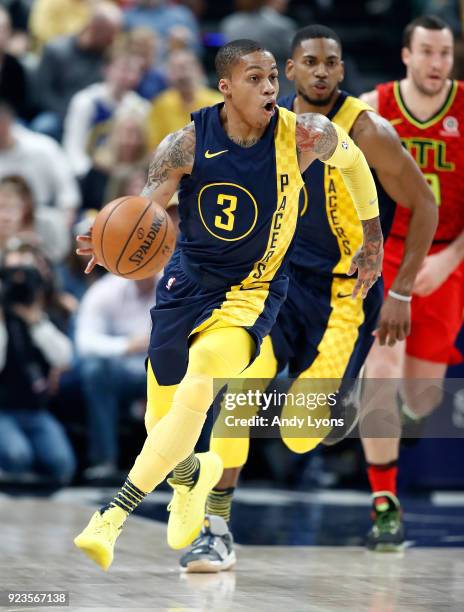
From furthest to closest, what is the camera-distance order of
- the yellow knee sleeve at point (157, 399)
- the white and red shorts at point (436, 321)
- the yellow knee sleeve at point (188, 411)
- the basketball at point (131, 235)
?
the white and red shorts at point (436, 321) < the yellow knee sleeve at point (157, 399) < the basketball at point (131, 235) < the yellow knee sleeve at point (188, 411)

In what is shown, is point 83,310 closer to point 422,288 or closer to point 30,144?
point 30,144

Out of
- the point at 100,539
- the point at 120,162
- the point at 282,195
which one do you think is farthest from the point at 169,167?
the point at 120,162

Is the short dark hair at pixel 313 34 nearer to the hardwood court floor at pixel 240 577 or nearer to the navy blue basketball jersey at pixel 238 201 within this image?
the navy blue basketball jersey at pixel 238 201

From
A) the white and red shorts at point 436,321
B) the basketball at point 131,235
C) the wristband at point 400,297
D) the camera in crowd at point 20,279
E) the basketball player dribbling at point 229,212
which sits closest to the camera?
the basketball at point 131,235

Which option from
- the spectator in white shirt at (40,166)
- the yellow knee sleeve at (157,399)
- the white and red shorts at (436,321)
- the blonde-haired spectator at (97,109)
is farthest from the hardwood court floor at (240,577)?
the blonde-haired spectator at (97,109)

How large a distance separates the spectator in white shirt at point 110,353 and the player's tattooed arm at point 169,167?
150 inches

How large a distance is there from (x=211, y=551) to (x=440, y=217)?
224 cm

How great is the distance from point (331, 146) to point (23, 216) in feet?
15.3

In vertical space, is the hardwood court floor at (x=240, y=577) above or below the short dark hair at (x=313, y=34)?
below

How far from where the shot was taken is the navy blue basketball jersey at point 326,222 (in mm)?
6023

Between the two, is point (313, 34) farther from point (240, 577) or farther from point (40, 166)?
point (40, 166)

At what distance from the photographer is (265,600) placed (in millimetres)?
4711

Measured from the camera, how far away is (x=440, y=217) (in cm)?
662

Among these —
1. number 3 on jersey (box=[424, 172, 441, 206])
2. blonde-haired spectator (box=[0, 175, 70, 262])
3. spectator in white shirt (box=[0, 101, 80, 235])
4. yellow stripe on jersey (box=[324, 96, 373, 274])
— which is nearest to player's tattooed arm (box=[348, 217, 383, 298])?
yellow stripe on jersey (box=[324, 96, 373, 274])
